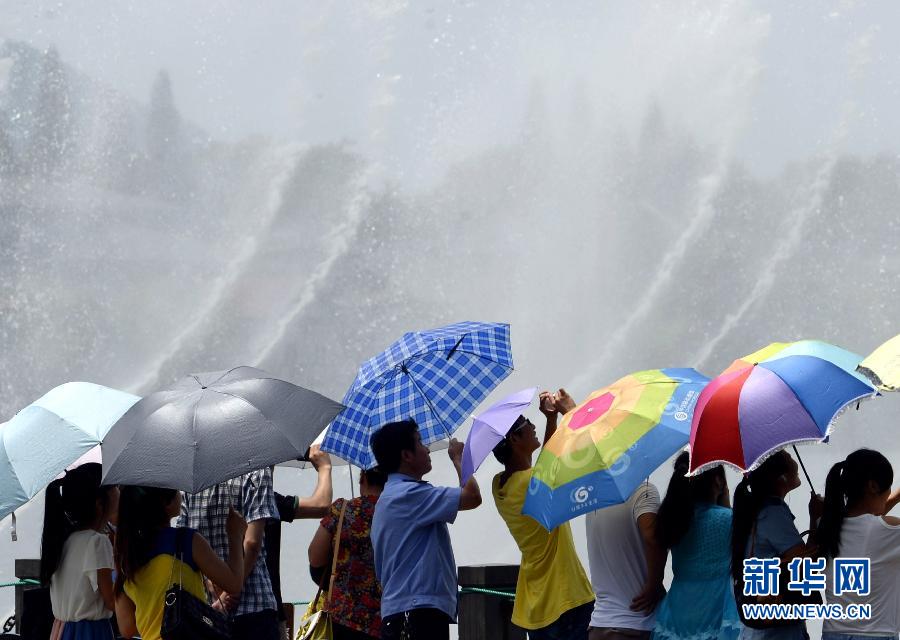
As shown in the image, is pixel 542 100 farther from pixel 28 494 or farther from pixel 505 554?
pixel 28 494

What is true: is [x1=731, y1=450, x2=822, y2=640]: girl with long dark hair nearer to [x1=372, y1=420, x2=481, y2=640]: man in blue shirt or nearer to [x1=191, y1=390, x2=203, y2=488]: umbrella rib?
[x1=372, y1=420, x2=481, y2=640]: man in blue shirt

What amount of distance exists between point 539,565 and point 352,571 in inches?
22.8

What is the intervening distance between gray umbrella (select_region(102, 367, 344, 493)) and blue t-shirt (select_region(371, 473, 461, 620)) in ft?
1.19

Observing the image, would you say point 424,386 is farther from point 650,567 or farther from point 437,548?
point 650,567

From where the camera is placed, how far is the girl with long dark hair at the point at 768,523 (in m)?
3.42

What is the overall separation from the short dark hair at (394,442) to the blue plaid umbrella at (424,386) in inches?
13.2

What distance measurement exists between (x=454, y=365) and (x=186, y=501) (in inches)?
37.3

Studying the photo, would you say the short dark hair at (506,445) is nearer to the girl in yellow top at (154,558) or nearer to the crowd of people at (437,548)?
the crowd of people at (437,548)

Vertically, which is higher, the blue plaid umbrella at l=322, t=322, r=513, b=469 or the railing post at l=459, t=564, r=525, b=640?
the blue plaid umbrella at l=322, t=322, r=513, b=469

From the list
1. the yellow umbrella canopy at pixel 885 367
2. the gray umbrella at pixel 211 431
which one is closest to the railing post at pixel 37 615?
the gray umbrella at pixel 211 431

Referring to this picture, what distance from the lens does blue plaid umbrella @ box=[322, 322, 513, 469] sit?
4.30 meters

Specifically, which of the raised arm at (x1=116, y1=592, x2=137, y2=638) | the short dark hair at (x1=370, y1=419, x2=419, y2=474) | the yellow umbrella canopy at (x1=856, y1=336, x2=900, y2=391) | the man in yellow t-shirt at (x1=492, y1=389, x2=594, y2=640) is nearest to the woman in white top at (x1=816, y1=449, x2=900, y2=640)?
the yellow umbrella canopy at (x1=856, y1=336, x2=900, y2=391)

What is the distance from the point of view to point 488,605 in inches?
204

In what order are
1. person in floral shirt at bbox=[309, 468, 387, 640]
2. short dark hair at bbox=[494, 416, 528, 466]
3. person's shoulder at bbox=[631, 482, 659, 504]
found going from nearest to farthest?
person's shoulder at bbox=[631, 482, 659, 504]
person in floral shirt at bbox=[309, 468, 387, 640]
short dark hair at bbox=[494, 416, 528, 466]
